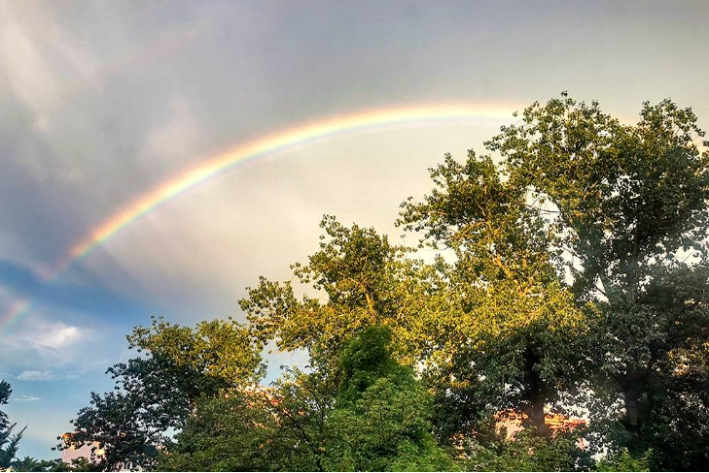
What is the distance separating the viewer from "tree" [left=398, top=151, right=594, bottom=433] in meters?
21.5

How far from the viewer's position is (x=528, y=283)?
76.7 feet

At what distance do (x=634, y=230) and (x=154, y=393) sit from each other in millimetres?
41728

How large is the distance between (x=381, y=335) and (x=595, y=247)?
49.1 feet

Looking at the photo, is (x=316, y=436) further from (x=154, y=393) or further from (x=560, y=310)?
(x=154, y=393)

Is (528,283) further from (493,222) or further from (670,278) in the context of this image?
(670,278)

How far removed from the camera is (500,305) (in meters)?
22.5

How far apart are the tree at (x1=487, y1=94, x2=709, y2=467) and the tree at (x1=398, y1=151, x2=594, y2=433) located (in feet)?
4.48

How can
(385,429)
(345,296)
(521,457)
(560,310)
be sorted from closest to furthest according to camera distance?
1. (521,457)
2. (385,429)
3. (560,310)
4. (345,296)

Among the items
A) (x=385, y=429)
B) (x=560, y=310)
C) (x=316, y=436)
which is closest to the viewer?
(x=316, y=436)

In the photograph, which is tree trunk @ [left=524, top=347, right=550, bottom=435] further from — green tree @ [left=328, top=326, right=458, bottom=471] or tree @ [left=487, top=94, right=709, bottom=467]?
green tree @ [left=328, top=326, right=458, bottom=471]

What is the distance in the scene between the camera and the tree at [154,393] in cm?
4108

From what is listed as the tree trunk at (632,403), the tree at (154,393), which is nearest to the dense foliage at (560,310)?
the tree trunk at (632,403)

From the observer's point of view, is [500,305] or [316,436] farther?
[500,305]

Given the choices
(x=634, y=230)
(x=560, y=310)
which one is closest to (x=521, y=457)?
(x=560, y=310)
